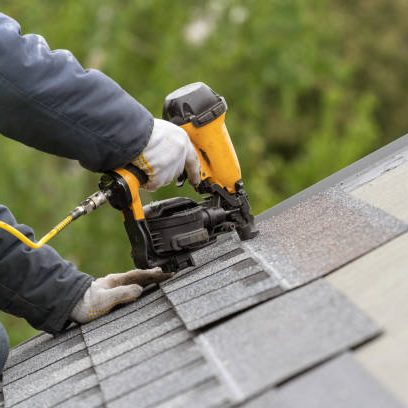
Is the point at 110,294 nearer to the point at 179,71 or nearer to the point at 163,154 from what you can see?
the point at 163,154

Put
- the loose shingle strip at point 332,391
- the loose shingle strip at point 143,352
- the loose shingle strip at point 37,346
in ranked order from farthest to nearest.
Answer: the loose shingle strip at point 37,346, the loose shingle strip at point 143,352, the loose shingle strip at point 332,391

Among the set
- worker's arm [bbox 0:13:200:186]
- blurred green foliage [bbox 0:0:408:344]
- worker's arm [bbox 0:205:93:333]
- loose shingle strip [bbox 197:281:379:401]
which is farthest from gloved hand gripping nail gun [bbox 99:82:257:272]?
blurred green foliage [bbox 0:0:408:344]

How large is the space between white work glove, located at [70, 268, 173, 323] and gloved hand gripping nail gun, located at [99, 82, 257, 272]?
→ 0.38 feet

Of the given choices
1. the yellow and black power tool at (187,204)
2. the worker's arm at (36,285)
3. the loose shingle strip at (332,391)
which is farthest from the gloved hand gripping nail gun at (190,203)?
the loose shingle strip at (332,391)

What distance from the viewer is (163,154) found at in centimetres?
305

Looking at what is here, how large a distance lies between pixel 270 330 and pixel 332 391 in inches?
15.3

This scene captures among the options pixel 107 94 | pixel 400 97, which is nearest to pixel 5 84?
pixel 107 94

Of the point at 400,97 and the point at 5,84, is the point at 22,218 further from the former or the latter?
the point at 400,97

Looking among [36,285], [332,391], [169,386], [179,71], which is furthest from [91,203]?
[179,71]

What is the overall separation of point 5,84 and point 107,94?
0.34m

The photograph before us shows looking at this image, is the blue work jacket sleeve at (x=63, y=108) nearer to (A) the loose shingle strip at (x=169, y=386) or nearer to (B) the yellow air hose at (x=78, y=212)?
(B) the yellow air hose at (x=78, y=212)

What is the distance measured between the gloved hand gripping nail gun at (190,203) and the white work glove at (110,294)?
11cm

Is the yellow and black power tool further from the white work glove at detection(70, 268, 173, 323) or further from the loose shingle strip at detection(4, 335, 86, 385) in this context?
the loose shingle strip at detection(4, 335, 86, 385)

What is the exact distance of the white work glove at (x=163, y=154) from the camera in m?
3.04
